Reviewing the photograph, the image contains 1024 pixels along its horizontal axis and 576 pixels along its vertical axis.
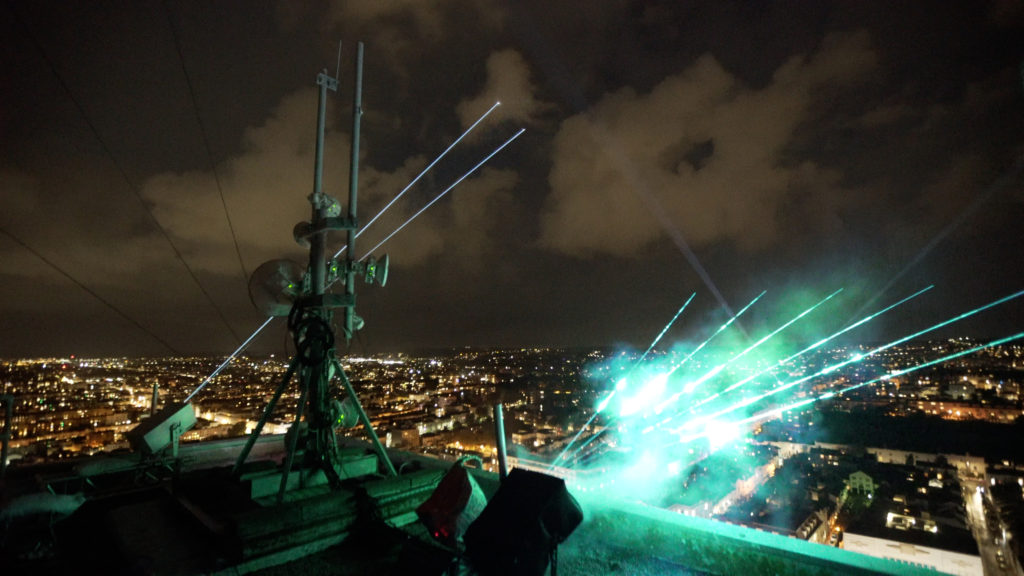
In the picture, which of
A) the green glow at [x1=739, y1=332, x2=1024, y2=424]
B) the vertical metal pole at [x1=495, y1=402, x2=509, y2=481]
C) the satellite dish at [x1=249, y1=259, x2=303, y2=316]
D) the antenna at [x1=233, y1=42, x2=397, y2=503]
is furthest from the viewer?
the green glow at [x1=739, y1=332, x2=1024, y2=424]

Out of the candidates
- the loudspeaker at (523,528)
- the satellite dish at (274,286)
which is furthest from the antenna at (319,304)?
the loudspeaker at (523,528)

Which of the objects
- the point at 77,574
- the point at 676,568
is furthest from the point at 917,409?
the point at 77,574

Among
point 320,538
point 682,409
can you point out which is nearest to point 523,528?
point 320,538

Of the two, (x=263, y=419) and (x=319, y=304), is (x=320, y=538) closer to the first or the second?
(x=263, y=419)

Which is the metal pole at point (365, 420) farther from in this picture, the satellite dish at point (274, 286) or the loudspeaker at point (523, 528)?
the loudspeaker at point (523, 528)

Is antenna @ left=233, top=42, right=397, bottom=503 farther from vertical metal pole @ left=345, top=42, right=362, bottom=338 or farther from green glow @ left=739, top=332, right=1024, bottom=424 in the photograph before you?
green glow @ left=739, top=332, right=1024, bottom=424

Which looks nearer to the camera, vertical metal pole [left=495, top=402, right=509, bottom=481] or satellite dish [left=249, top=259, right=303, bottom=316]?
vertical metal pole [left=495, top=402, right=509, bottom=481]

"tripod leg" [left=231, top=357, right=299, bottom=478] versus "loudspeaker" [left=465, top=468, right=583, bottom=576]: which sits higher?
"tripod leg" [left=231, top=357, right=299, bottom=478]

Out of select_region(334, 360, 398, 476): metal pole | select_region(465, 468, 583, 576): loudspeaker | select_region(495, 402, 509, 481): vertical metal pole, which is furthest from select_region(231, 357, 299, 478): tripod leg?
select_region(465, 468, 583, 576): loudspeaker
